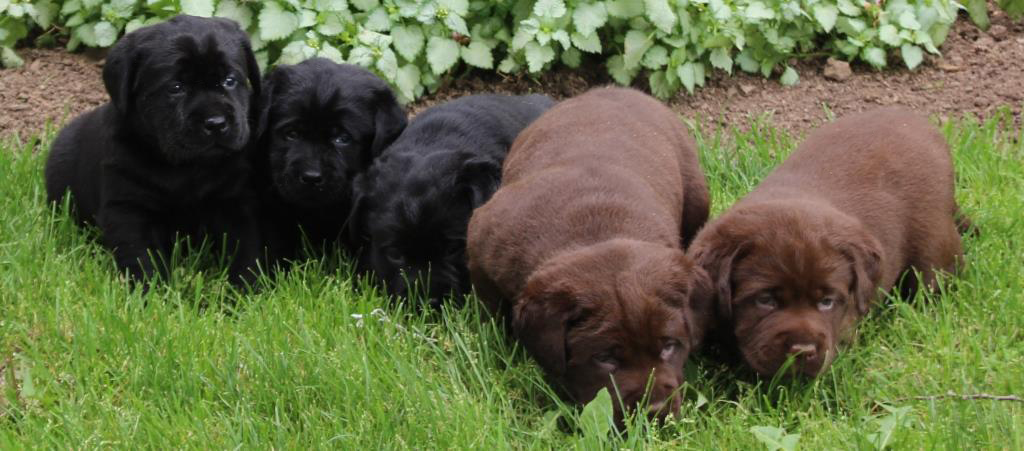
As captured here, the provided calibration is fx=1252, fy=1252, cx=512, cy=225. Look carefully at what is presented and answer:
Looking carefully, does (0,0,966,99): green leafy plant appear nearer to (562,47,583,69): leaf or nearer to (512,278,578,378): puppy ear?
(562,47,583,69): leaf

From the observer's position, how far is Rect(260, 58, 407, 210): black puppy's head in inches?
209

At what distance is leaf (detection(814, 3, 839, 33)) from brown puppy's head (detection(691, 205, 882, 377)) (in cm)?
289

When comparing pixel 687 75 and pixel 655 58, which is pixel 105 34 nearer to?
pixel 655 58

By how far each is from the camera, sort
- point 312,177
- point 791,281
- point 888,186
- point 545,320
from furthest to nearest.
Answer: point 312,177, point 888,186, point 791,281, point 545,320

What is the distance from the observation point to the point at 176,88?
5.08 metres

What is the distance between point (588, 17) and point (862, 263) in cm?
283

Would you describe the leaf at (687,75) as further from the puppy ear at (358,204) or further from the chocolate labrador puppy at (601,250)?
Result: the puppy ear at (358,204)

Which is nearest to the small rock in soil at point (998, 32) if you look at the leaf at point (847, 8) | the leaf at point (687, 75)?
the leaf at point (847, 8)

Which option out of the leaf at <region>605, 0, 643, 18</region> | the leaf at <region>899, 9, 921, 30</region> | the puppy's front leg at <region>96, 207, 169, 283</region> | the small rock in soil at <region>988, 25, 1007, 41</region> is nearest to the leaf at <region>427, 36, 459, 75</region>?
the leaf at <region>605, 0, 643, 18</region>

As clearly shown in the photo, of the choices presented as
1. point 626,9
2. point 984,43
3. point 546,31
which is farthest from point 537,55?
point 984,43

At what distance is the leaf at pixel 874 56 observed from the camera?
705 cm

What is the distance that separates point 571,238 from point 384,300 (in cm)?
98

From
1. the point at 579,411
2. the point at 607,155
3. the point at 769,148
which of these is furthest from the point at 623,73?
the point at 579,411

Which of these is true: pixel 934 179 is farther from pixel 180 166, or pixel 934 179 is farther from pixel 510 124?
pixel 180 166
